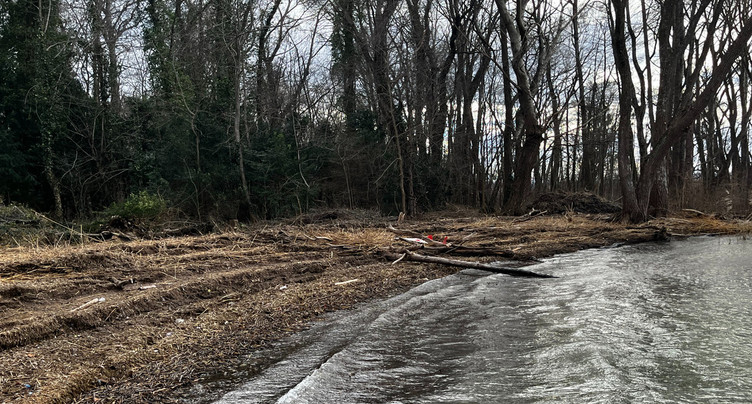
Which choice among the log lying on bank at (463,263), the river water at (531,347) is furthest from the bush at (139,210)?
the river water at (531,347)

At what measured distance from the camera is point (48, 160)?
747 inches

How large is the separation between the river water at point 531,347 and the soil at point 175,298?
1.77 ft

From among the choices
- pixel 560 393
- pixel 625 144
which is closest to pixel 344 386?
pixel 560 393

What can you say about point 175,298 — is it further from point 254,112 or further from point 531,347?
point 254,112

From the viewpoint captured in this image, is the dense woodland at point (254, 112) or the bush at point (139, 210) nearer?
the bush at point (139, 210)

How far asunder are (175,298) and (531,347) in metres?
3.60

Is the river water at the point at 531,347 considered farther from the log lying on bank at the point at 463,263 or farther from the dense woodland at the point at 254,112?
the dense woodland at the point at 254,112

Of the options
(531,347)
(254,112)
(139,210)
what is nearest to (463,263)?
(531,347)

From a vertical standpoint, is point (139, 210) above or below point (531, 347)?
above

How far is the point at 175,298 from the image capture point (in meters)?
5.11

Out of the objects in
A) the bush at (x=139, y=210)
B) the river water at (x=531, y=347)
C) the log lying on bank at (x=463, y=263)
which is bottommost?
the river water at (x=531, y=347)

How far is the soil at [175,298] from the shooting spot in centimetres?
321

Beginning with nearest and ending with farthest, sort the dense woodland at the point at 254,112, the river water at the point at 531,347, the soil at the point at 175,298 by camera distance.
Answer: the river water at the point at 531,347, the soil at the point at 175,298, the dense woodland at the point at 254,112

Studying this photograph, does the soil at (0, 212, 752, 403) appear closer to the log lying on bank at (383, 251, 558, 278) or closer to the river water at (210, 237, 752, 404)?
the log lying on bank at (383, 251, 558, 278)
